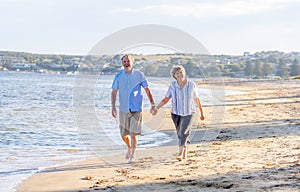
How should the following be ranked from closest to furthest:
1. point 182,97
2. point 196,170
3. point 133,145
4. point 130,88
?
point 196,170 < point 130,88 < point 182,97 < point 133,145

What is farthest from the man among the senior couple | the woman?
the woman

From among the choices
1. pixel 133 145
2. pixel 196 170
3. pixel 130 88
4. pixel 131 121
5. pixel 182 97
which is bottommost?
pixel 196 170

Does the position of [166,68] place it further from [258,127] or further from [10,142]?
[10,142]

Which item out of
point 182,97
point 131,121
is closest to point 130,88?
point 131,121

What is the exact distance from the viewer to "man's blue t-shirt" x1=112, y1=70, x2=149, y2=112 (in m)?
8.57

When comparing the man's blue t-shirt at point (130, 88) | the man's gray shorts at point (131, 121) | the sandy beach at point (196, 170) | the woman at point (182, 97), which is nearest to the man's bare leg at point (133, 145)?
the sandy beach at point (196, 170)

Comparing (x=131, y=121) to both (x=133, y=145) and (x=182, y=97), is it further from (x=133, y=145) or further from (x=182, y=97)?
(x=182, y=97)

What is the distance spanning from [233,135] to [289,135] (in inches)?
57.1

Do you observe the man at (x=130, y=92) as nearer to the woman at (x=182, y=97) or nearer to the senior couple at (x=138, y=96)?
the senior couple at (x=138, y=96)

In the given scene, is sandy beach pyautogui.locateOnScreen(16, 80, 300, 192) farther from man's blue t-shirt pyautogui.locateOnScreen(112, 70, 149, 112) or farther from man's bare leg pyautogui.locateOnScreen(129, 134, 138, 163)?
man's blue t-shirt pyautogui.locateOnScreen(112, 70, 149, 112)

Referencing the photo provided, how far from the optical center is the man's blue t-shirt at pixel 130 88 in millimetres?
8570

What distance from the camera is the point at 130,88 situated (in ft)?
28.0

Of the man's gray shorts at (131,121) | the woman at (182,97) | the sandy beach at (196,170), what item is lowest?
the sandy beach at (196,170)

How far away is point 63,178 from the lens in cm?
796
